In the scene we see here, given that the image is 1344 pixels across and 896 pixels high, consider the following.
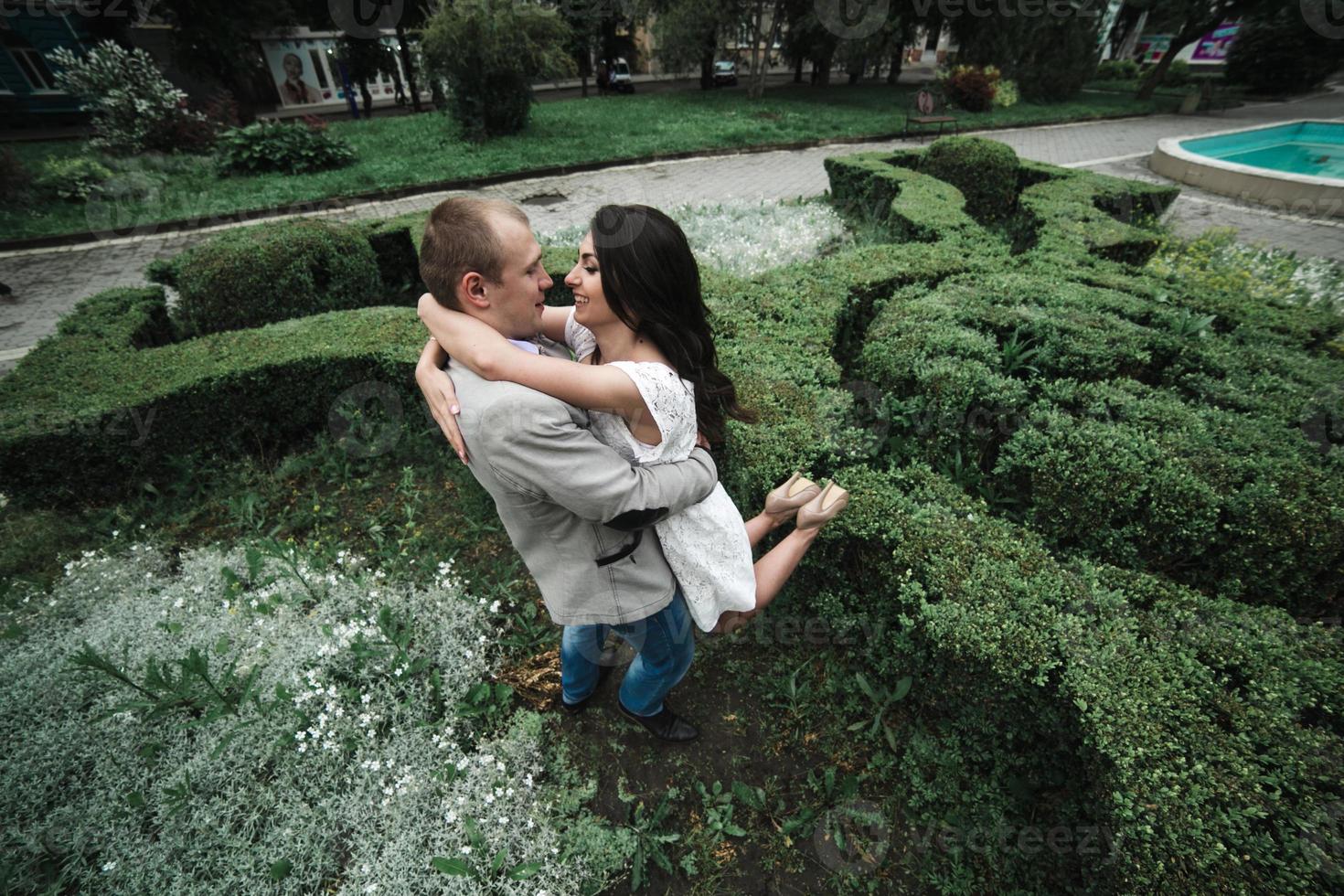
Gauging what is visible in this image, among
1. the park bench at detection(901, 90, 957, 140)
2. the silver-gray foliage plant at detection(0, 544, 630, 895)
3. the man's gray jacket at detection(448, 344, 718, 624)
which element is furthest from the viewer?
the park bench at detection(901, 90, 957, 140)

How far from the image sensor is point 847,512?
2777 millimetres

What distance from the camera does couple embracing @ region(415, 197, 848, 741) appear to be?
1.73 metres

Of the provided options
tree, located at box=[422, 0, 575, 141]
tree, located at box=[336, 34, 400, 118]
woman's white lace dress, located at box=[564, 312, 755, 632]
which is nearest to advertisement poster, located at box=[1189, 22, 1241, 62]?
tree, located at box=[422, 0, 575, 141]

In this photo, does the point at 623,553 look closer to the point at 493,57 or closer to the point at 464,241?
the point at 464,241

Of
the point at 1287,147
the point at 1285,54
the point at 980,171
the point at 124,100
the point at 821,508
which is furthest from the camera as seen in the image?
the point at 1285,54

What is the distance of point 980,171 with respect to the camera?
8648mm

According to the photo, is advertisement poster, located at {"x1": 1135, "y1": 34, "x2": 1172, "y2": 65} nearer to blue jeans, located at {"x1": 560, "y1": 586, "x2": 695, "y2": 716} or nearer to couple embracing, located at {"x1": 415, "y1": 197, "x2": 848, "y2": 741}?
couple embracing, located at {"x1": 415, "y1": 197, "x2": 848, "y2": 741}

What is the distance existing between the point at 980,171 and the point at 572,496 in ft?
31.6

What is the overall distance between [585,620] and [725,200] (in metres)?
10.6

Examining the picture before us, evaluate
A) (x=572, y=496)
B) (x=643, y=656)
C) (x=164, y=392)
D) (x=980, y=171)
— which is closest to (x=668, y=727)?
(x=643, y=656)

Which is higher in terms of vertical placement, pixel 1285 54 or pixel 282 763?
pixel 1285 54

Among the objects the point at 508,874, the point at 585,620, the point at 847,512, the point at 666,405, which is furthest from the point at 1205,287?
the point at 508,874

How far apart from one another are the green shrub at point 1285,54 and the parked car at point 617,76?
2806 cm

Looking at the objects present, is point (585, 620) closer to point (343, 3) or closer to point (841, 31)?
point (841, 31)
